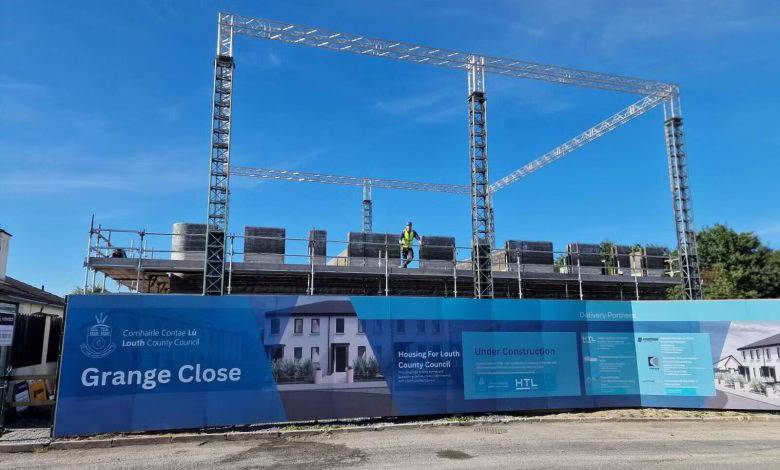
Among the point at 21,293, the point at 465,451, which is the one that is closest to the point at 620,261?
the point at 465,451

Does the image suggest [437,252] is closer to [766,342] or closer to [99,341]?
[766,342]

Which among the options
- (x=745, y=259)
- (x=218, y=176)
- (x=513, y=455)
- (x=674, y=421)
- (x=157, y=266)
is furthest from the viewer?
(x=745, y=259)

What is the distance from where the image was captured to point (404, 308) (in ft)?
37.6

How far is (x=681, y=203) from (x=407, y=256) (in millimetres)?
13378

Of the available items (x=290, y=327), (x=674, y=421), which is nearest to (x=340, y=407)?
(x=290, y=327)

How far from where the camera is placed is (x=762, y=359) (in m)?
12.1

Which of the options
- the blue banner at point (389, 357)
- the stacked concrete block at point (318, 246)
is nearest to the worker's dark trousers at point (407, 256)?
the stacked concrete block at point (318, 246)

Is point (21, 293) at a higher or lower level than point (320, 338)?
higher

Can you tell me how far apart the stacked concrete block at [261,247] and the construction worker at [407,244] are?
14.5 ft

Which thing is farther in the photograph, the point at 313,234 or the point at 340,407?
the point at 313,234

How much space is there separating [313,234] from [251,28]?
337 inches

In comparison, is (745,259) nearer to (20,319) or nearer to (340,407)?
(340,407)

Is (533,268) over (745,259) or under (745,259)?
under

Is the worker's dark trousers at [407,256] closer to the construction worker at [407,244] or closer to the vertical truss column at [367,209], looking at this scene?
the construction worker at [407,244]
